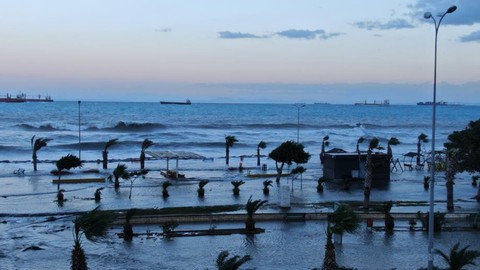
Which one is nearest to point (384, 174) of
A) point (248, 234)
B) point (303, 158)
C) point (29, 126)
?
point (303, 158)

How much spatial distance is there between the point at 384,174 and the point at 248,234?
22.9 m

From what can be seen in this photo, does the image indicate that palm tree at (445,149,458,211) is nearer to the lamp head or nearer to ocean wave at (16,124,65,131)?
the lamp head

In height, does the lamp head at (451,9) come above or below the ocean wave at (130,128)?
above

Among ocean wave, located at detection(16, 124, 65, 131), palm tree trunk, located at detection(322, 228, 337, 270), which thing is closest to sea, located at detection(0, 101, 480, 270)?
palm tree trunk, located at detection(322, 228, 337, 270)

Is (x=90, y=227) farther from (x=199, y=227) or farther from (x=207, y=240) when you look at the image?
(x=199, y=227)

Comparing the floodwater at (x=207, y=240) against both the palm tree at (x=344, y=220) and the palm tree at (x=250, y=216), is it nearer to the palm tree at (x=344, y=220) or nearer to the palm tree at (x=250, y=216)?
the palm tree at (x=250, y=216)

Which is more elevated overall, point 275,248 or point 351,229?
point 351,229

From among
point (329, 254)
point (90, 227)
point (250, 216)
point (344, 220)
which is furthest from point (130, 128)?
point (90, 227)

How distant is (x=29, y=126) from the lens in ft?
360

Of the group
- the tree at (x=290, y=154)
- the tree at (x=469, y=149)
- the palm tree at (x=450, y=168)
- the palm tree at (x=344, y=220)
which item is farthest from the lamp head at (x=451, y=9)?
the tree at (x=290, y=154)

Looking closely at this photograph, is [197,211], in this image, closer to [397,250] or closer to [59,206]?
[59,206]

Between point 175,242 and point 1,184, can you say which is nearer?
point 175,242

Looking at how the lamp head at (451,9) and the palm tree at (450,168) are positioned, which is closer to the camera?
the lamp head at (451,9)

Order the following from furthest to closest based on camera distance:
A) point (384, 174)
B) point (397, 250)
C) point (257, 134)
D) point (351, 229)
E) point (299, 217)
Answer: point (257, 134) < point (384, 174) < point (299, 217) < point (397, 250) < point (351, 229)
